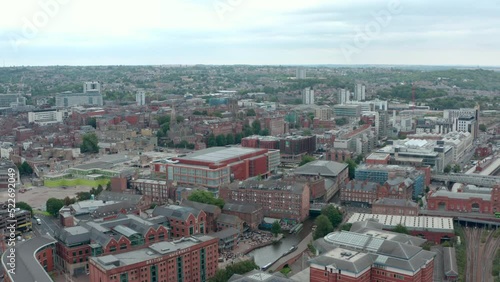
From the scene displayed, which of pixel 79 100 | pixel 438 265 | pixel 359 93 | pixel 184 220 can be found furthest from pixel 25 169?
pixel 359 93

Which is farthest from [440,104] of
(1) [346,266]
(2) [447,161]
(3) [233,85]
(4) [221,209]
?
(1) [346,266]

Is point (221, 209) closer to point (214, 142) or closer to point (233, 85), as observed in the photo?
point (214, 142)

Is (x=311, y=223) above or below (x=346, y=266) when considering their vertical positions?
below

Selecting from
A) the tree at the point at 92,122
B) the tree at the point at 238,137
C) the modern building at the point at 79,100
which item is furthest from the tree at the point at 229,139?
the modern building at the point at 79,100

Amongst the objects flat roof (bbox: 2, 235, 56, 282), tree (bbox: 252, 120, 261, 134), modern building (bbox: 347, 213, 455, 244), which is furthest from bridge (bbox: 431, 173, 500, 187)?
flat roof (bbox: 2, 235, 56, 282)

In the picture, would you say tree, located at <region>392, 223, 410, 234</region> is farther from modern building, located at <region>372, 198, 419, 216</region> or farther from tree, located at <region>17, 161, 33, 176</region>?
tree, located at <region>17, 161, 33, 176</region>

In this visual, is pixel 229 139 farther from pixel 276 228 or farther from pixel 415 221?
pixel 415 221
